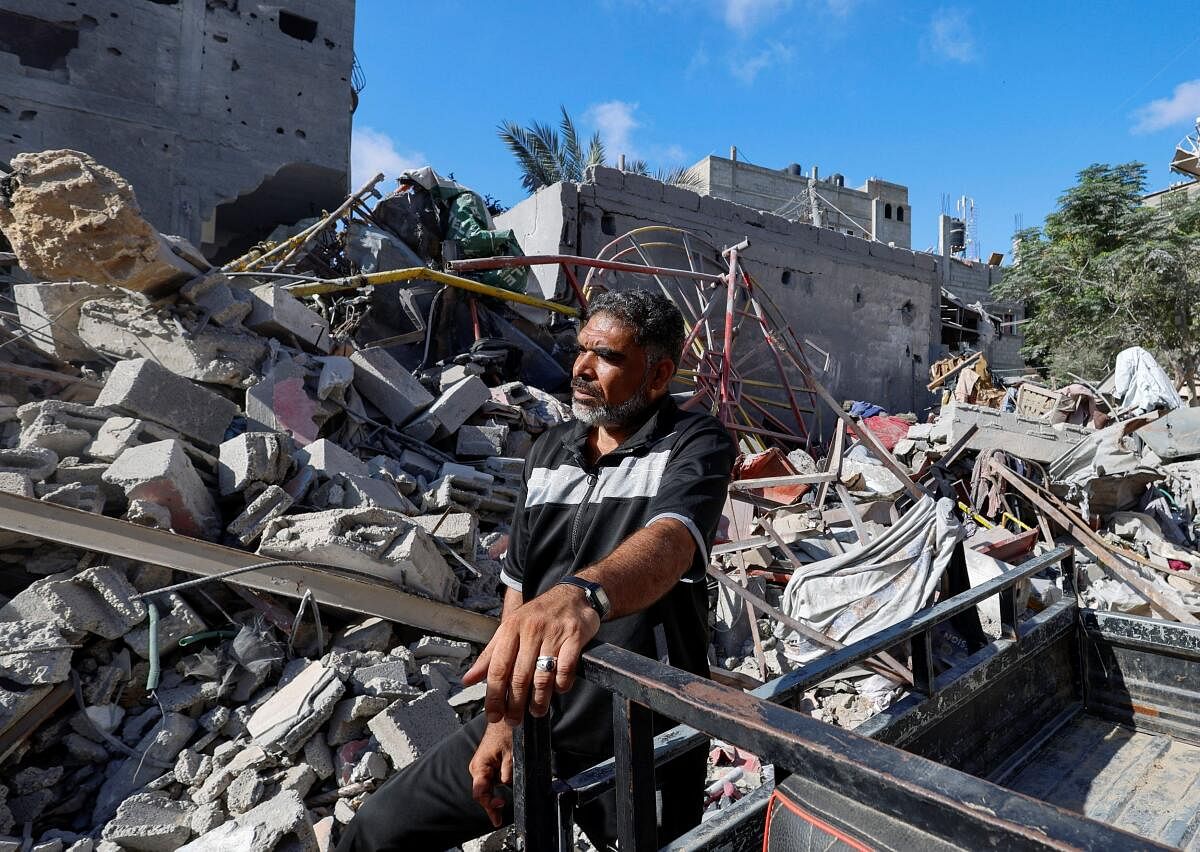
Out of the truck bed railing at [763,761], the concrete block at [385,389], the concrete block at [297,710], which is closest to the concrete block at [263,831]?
the concrete block at [297,710]

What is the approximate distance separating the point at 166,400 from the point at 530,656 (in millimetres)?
3961

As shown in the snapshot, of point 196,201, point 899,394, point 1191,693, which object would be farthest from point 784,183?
point 1191,693

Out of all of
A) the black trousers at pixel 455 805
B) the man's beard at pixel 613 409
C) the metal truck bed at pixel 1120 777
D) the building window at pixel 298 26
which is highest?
the building window at pixel 298 26

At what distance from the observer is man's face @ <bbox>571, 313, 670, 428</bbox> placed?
170cm

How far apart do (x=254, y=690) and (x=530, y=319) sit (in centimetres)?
591

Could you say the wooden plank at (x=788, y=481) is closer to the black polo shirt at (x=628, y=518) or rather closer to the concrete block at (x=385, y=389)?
the concrete block at (x=385, y=389)

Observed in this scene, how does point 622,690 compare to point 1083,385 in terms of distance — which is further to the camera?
point 1083,385

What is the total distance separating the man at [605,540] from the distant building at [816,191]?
31669mm

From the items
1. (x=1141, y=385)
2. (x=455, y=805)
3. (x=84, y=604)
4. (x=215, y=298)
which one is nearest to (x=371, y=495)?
(x=84, y=604)

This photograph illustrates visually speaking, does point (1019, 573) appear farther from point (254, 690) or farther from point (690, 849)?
point (254, 690)

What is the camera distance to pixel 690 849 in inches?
48.2

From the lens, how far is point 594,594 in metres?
1.08

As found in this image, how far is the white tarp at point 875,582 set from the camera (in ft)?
13.3

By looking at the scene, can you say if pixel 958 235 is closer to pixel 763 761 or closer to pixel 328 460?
pixel 328 460
